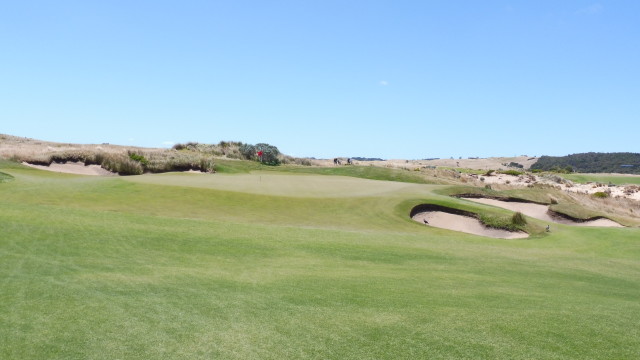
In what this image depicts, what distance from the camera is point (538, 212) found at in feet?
103

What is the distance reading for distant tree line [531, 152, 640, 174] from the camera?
129375 mm

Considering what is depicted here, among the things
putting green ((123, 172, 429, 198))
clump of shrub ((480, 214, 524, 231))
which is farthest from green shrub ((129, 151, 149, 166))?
clump of shrub ((480, 214, 524, 231))

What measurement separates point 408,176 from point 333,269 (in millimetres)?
38133

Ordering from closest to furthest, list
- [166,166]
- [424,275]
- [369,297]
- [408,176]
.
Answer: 1. [369,297]
2. [424,275]
3. [166,166]
4. [408,176]

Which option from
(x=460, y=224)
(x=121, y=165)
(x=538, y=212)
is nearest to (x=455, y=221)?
(x=460, y=224)

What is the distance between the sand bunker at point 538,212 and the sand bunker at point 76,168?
1083 inches

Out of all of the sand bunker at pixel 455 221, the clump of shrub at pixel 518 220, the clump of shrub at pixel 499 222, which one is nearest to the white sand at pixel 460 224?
the sand bunker at pixel 455 221

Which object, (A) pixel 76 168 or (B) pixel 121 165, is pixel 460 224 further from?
(A) pixel 76 168

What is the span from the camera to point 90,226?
49.0ft

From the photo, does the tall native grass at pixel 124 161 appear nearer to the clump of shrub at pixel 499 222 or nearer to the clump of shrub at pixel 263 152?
the clump of shrub at pixel 263 152

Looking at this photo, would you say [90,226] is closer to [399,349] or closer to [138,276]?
[138,276]

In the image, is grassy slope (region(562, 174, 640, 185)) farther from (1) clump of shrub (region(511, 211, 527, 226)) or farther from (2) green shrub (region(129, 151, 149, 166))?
(2) green shrub (region(129, 151, 149, 166))

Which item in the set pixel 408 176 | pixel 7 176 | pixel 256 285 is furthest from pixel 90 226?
pixel 408 176

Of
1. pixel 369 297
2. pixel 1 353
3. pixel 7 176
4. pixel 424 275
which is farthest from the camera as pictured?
pixel 7 176
